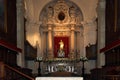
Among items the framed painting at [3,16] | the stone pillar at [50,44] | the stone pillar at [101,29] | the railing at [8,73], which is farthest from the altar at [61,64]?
the railing at [8,73]

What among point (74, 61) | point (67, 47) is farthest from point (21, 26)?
point (67, 47)

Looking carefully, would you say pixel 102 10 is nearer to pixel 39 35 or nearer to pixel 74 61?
pixel 74 61

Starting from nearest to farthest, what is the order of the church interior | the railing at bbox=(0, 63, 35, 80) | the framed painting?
the railing at bbox=(0, 63, 35, 80)
the framed painting
the church interior

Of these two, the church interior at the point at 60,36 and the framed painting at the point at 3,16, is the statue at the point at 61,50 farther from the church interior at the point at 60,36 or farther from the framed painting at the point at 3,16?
the framed painting at the point at 3,16

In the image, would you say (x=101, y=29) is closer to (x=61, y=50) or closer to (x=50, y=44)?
(x=61, y=50)

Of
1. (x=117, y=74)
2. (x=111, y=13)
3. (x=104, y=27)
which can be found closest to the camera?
(x=117, y=74)

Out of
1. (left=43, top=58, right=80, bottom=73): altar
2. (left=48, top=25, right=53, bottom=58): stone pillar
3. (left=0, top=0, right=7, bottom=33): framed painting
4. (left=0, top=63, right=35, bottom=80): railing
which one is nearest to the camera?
(left=0, top=63, right=35, bottom=80): railing

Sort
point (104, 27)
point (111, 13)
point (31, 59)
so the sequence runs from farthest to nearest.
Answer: point (31, 59)
point (104, 27)
point (111, 13)

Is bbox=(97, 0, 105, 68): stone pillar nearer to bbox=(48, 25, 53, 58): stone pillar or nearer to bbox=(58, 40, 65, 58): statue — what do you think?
bbox=(58, 40, 65, 58): statue

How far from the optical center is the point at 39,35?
27.8m

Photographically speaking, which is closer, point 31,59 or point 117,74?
point 117,74

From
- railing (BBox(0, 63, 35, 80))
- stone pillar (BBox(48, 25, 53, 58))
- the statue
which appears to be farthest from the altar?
railing (BBox(0, 63, 35, 80))

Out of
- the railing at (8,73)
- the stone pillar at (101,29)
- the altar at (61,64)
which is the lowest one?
the altar at (61,64)

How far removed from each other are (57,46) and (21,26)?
9.35 metres
